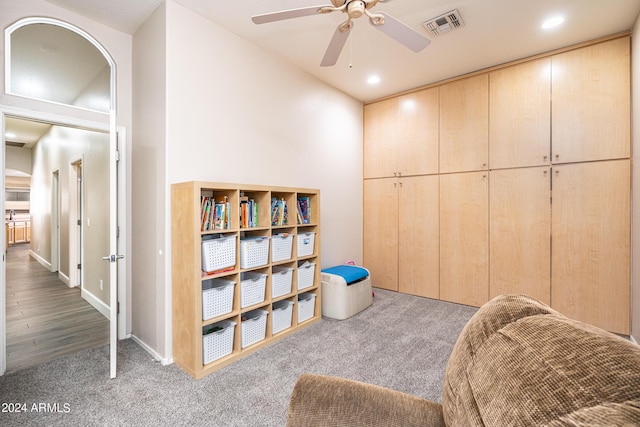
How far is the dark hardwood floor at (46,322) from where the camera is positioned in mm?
2516

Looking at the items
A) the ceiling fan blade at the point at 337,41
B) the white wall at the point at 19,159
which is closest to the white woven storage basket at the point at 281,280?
the ceiling fan blade at the point at 337,41

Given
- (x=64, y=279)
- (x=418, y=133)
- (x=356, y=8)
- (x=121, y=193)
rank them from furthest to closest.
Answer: (x=64, y=279)
(x=418, y=133)
(x=121, y=193)
(x=356, y=8)

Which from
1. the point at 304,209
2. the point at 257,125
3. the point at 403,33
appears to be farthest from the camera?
the point at 304,209

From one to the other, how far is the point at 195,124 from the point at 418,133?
288 centimetres

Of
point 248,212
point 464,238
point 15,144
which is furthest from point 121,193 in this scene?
point 15,144

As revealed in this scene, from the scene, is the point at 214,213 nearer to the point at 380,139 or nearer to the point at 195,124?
Result: the point at 195,124

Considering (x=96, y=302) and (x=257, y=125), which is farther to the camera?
(x=96, y=302)

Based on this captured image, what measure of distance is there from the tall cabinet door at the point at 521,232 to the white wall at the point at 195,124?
237 centimetres

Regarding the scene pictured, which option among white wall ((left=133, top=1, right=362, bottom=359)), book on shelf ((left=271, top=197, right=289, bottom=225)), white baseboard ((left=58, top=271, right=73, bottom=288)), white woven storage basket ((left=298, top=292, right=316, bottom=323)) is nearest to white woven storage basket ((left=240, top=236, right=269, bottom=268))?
book on shelf ((left=271, top=197, right=289, bottom=225))

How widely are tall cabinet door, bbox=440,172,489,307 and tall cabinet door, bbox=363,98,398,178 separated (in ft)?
2.76

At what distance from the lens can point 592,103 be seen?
287 cm

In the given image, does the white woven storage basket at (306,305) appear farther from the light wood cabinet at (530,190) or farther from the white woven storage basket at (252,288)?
the light wood cabinet at (530,190)

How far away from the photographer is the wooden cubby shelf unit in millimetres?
2162

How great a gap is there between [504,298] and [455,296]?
9.89 feet
